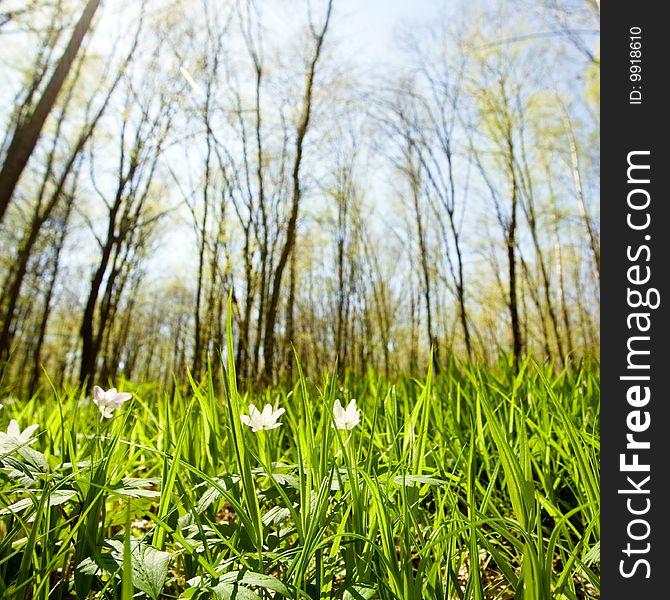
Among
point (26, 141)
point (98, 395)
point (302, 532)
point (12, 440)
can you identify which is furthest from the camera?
point (26, 141)

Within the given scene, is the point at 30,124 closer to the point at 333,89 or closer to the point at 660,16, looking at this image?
the point at 660,16

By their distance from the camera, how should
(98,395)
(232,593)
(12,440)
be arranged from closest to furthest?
(232,593)
(12,440)
(98,395)

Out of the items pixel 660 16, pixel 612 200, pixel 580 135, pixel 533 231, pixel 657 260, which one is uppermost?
pixel 580 135

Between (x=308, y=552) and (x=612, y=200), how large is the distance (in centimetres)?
77

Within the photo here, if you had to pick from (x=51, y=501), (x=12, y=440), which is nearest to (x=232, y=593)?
(x=51, y=501)

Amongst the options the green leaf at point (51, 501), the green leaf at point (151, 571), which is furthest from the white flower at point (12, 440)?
the green leaf at point (151, 571)

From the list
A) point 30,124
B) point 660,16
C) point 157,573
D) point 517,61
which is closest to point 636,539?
point 157,573

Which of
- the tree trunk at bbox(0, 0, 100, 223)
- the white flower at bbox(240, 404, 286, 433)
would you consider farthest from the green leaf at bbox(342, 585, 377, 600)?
the tree trunk at bbox(0, 0, 100, 223)

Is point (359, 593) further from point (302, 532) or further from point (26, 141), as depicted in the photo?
point (26, 141)

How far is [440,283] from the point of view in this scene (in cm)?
1491

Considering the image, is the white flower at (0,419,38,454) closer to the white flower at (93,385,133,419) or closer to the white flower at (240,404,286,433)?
the white flower at (93,385,133,419)

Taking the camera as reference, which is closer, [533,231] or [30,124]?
[30,124]

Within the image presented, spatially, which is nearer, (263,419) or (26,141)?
(263,419)

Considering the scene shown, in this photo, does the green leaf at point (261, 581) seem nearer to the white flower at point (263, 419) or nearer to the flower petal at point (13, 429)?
the white flower at point (263, 419)
